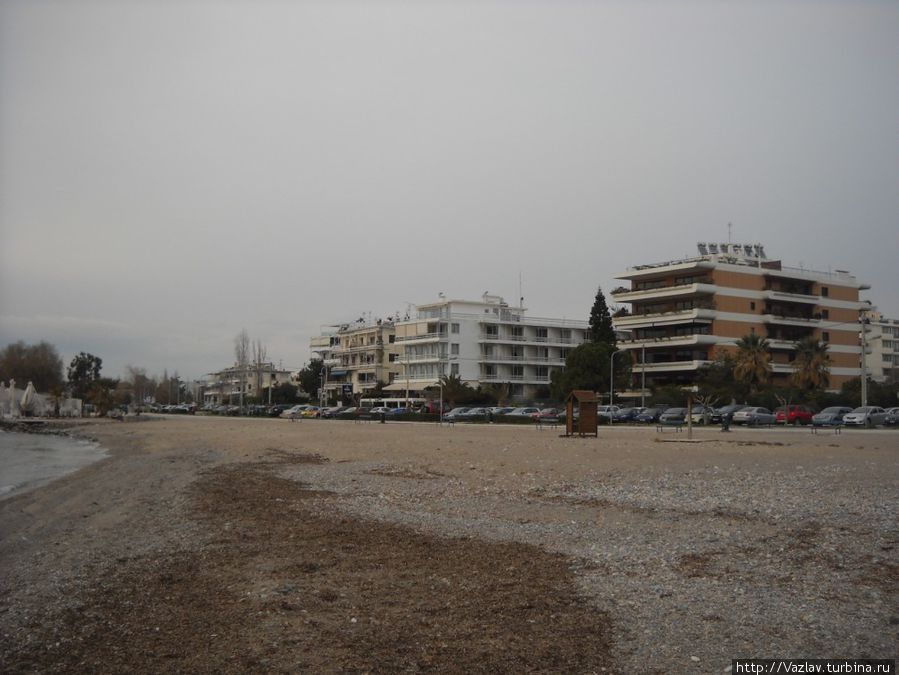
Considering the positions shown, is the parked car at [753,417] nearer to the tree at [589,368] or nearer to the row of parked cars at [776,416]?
the row of parked cars at [776,416]

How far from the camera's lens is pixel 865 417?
2197 inches

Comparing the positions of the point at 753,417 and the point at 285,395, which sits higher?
the point at 285,395

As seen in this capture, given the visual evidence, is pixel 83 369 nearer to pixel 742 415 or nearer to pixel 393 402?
pixel 393 402

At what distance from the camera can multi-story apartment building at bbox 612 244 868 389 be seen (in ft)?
304

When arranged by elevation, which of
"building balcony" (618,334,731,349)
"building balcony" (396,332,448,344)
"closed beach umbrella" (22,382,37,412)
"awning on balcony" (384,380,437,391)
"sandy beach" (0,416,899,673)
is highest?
"building balcony" (396,332,448,344)

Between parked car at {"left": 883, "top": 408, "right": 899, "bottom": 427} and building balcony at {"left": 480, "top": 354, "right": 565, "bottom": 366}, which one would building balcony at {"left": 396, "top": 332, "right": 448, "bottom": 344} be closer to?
building balcony at {"left": 480, "top": 354, "right": 565, "bottom": 366}

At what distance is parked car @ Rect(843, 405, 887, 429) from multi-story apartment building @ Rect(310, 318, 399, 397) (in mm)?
76241

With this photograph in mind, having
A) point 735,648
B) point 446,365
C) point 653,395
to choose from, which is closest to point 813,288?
point 653,395

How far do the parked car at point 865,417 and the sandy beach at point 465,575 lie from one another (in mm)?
38560

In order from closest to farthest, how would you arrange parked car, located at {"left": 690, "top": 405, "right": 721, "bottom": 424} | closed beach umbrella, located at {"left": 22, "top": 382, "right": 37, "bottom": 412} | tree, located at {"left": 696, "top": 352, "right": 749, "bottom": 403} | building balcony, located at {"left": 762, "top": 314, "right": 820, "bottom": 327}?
1. parked car, located at {"left": 690, "top": 405, "right": 721, "bottom": 424}
2. tree, located at {"left": 696, "top": 352, "right": 749, "bottom": 403}
3. closed beach umbrella, located at {"left": 22, "top": 382, "right": 37, "bottom": 412}
4. building balcony, located at {"left": 762, "top": 314, "right": 820, "bottom": 327}

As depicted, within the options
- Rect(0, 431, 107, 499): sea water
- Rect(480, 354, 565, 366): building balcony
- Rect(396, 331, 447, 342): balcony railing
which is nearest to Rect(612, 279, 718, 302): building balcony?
Rect(480, 354, 565, 366): building balcony

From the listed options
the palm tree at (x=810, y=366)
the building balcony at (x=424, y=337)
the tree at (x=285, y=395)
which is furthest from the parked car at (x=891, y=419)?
the tree at (x=285, y=395)

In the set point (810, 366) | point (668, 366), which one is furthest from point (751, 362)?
point (668, 366)

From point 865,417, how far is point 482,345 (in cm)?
6311
